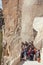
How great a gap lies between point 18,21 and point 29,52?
0.34 metres

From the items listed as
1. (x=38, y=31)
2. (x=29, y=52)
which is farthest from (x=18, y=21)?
(x=29, y=52)

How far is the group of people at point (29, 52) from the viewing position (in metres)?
2.17

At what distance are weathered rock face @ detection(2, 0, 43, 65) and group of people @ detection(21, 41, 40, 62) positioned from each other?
0.14 feet

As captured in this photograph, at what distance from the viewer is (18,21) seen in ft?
7.39

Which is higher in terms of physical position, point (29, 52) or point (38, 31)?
point (38, 31)

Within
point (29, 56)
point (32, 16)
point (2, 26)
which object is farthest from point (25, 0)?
point (29, 56)

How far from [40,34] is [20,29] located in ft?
0.73

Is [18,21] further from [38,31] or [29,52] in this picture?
[29,52]

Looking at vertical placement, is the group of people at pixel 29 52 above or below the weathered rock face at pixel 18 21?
below

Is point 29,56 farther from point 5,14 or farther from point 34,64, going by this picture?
point 5,14

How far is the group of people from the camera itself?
217 cm

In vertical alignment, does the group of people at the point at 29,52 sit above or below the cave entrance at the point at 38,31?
below

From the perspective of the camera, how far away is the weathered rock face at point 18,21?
222cm

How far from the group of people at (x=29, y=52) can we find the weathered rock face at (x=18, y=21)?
0.04 m
